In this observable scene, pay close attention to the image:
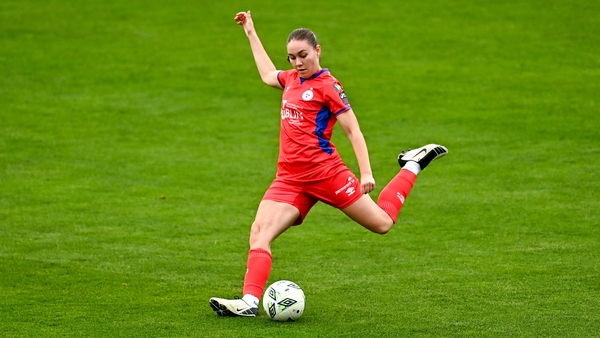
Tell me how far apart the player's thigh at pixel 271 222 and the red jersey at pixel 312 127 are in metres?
0.26

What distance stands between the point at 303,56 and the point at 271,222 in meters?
1.32

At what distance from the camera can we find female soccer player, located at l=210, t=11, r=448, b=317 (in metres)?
7.12

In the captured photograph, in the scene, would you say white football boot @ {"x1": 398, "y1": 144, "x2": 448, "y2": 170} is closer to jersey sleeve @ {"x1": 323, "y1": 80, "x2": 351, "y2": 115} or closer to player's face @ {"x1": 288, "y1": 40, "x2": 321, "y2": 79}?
jersey sleeve @ {"x1": 323, "y1": 80, "x2": 351, "y2": 115}


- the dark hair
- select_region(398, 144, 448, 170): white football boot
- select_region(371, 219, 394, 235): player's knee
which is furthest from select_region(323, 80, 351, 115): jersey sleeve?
select_region(398, 144, 448, 170): white football boot

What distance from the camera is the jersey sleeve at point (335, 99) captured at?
712cm

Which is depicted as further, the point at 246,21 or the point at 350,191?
the point at 246,21

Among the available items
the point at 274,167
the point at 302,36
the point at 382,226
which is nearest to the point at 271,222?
the point at 382,226

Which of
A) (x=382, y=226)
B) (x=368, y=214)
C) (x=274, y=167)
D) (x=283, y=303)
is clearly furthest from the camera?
(x=274, y=167)

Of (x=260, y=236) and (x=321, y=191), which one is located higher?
(x=321, y=191)

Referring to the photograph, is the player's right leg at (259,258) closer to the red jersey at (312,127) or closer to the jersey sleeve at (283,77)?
the red jersey at (312,127)

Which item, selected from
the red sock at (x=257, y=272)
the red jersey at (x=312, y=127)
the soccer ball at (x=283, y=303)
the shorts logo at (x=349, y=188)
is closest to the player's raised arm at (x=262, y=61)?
the red jersey at (x=312, y=127)

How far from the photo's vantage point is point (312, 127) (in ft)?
23.7

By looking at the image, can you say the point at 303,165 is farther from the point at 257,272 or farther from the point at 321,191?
the point at 257,272

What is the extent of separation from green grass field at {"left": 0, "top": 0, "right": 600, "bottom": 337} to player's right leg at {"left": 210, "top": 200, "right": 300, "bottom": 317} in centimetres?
14
